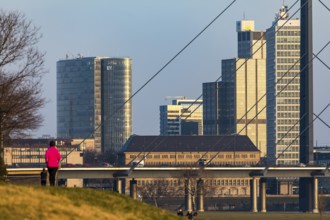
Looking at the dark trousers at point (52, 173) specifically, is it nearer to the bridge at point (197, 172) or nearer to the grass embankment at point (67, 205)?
the grass embankment at point (67, 205)

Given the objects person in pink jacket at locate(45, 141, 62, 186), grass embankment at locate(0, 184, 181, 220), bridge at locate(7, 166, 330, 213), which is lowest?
bridge at locate(7, 166, 330, 213)

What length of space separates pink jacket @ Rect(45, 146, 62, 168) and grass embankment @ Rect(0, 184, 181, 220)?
1107 mm

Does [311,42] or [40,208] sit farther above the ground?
[311,42]

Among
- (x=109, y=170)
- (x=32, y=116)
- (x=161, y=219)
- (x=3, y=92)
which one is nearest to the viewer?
(x=161, y=219)

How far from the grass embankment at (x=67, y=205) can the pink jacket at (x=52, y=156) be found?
111 centimetres

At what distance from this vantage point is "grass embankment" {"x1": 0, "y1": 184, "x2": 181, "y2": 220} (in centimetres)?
4734

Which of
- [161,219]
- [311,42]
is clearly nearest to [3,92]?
[161,219]

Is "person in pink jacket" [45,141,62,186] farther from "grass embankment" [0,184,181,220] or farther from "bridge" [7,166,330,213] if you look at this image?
"bridge" [7,166,330,213]

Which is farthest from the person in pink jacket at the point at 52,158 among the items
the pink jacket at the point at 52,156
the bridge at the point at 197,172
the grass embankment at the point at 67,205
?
the bridge at the point at 197,172

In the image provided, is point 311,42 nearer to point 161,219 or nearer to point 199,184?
point 199,184

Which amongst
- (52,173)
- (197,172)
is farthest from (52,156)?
(197,172)

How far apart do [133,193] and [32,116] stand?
10839 centimetres

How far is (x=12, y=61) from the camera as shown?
85188mm

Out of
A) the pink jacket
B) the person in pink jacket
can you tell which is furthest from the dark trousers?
the pink jacket
